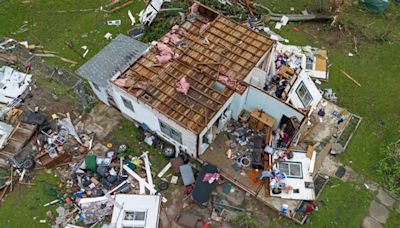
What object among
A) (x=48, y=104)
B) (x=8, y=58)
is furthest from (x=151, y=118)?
(x=8, y=58)

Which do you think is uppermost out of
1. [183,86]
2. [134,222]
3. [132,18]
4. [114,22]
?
[183,86]

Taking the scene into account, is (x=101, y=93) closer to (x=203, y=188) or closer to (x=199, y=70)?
(x=199, y=70)

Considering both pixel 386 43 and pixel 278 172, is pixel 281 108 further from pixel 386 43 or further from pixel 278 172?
pixel 386 43

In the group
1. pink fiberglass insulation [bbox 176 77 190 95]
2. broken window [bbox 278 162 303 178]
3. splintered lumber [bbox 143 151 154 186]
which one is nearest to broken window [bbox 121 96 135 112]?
splintered lumber [bbox 143 151 154 186]

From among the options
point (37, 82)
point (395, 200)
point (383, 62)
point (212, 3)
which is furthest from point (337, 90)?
point (37, 82)

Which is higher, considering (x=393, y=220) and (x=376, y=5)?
(x=376, y=5)

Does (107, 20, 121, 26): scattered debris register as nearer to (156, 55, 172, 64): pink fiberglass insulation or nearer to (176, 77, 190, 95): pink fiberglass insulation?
(156, 55, 172, 64): pink fiberglass insulation
